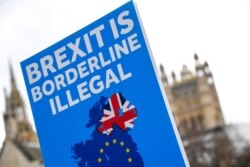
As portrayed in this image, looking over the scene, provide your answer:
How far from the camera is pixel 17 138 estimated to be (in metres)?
41.9

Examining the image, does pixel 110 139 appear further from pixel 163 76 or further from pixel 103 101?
pixel 163 76

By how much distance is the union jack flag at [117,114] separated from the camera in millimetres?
1809

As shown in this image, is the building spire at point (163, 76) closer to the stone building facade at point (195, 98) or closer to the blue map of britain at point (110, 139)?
the stone building facade at point (195, 98)

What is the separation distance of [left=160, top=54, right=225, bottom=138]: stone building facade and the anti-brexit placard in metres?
54.2

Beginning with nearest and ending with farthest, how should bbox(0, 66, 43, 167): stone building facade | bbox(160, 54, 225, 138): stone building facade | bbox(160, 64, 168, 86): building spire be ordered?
bbox(0, 66, 43, 167): stone building facade → bbox(160, 64, 168, 86): building spire → bbox(160, 54, 225, 138): stone building facade

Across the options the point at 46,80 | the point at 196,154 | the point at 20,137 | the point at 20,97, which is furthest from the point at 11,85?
the point at 46,80

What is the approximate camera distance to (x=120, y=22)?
74.4 inches

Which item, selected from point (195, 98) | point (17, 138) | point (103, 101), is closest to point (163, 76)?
point (195, 98)

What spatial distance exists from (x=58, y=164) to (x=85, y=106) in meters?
0.26

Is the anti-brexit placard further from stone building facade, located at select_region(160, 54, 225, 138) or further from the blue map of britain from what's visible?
stone building facade, located at select_region(160, 54, 225, 138)

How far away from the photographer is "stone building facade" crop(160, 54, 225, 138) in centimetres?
5709

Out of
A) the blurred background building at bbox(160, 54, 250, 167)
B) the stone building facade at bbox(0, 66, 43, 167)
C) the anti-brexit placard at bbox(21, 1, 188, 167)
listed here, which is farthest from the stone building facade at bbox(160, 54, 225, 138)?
the anti-brexit placard at bbox(21, 1, 188, 167)

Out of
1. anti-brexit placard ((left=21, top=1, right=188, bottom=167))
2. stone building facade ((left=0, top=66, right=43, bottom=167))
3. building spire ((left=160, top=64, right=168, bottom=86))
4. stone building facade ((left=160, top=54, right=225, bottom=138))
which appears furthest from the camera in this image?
stone building facade ((left=160, top=54, right=225, bottom=138))

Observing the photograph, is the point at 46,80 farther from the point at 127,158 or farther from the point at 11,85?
the point at 11,85
